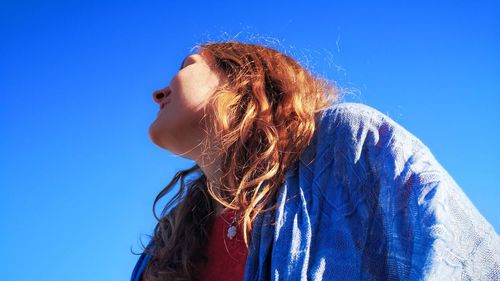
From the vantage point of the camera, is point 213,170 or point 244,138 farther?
point 213,170

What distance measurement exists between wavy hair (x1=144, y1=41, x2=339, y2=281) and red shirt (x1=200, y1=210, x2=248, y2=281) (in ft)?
0.18

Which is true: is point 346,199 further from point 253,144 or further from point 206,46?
point 206,46

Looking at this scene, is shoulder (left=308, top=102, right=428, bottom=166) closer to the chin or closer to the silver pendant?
the silver pendant

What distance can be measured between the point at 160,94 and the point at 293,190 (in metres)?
1.08

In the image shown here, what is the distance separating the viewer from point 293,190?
6.97 feet

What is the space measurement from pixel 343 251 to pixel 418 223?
11.5 inches

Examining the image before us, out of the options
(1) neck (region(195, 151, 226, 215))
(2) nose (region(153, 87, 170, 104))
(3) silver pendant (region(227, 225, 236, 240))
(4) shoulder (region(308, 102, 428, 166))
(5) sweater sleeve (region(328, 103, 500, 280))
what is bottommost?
(5) sweater sleeve (region(328, 103, 500, 280))

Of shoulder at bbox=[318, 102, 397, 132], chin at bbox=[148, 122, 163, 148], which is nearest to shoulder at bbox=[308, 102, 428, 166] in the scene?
shoulder at bbox=[318, 102, 397, 132]

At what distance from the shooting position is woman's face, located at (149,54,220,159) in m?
2.63

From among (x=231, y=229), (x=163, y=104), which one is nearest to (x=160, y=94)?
(x=163, y=104)

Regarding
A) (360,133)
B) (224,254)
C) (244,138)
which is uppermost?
(244,138)

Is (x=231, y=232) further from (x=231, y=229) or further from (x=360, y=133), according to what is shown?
(x=360, y=133)

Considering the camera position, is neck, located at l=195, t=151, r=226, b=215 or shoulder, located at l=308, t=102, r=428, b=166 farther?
neck, located at l=195, t=151, r=226, b=215

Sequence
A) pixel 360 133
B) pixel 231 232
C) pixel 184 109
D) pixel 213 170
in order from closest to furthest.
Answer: pixel 360 133 < pixel 231 232 < pixel 184 109 < pixel 213 170
